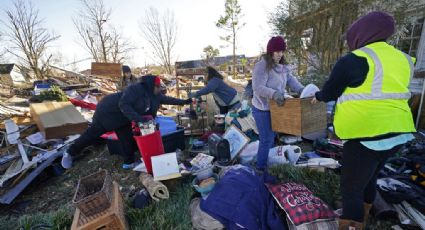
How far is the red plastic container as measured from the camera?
9.75 ft

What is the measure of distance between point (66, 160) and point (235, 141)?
289 cm

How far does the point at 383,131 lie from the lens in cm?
138

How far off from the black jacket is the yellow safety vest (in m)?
2.61

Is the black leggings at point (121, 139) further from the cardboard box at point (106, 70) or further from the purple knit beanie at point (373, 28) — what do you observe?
the cardboard box at point (106, 70)

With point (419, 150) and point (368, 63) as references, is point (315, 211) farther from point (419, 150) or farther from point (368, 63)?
point (419, 150)

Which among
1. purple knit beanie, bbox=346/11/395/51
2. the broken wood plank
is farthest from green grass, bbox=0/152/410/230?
purple knit beanie, bbox=346/11/395/51

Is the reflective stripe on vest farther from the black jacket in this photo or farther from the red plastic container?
the black jacket

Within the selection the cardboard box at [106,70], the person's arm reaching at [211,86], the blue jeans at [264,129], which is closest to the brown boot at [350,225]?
the blue jeans at [264,129]

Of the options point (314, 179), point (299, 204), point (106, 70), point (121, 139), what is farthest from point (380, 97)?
point (106, 70)

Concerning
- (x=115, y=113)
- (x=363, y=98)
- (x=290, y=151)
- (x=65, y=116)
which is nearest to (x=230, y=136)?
(x=290, y=151)

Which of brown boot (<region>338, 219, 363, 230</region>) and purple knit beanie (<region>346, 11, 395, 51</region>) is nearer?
purple knit beanie (<region>346, 11, 395, 51</region>)

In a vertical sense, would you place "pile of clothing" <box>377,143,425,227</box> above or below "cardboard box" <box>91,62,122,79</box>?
below

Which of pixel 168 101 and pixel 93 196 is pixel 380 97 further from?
pixel 168 101

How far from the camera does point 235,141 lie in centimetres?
354
